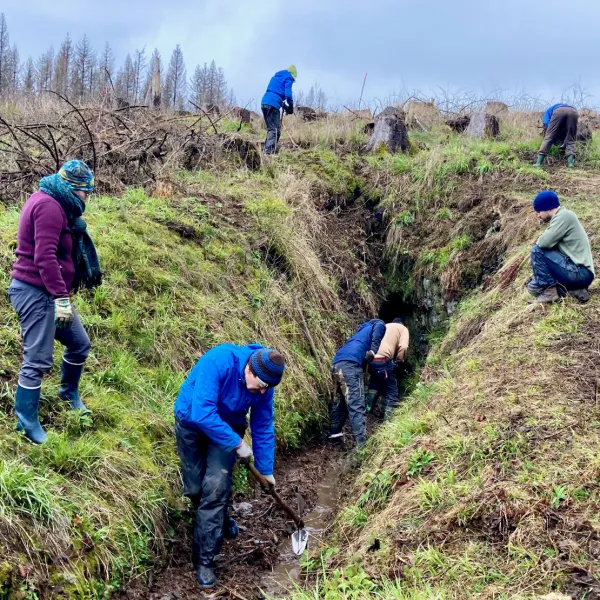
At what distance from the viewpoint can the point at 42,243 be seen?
12.0 feet

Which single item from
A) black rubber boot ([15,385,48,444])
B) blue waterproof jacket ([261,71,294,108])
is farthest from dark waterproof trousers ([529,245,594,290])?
blue waterproof jacket ([261,71,294,108])

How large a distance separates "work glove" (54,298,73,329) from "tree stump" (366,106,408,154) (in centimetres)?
978

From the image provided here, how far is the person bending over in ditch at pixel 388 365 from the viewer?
7395mm

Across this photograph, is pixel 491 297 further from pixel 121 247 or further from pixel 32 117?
pixel 32 117

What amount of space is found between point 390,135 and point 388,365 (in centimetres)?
676

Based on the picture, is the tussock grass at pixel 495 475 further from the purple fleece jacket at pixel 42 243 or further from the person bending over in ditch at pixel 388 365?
the purple fleece jacket at pixel 42 243

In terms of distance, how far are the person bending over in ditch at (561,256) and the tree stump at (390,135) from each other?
6.82 metres

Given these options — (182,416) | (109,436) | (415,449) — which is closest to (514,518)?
(415,449)

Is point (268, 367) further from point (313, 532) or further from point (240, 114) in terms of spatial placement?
point (240, 114)

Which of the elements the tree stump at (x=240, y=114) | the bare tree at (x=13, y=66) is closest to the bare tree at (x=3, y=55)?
the bare tree at (x=13, y=66)

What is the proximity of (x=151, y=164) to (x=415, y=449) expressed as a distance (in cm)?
622

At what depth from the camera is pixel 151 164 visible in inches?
340

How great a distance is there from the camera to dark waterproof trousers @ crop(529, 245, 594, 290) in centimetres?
577

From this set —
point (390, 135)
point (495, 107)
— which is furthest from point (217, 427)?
point (495, 107)
